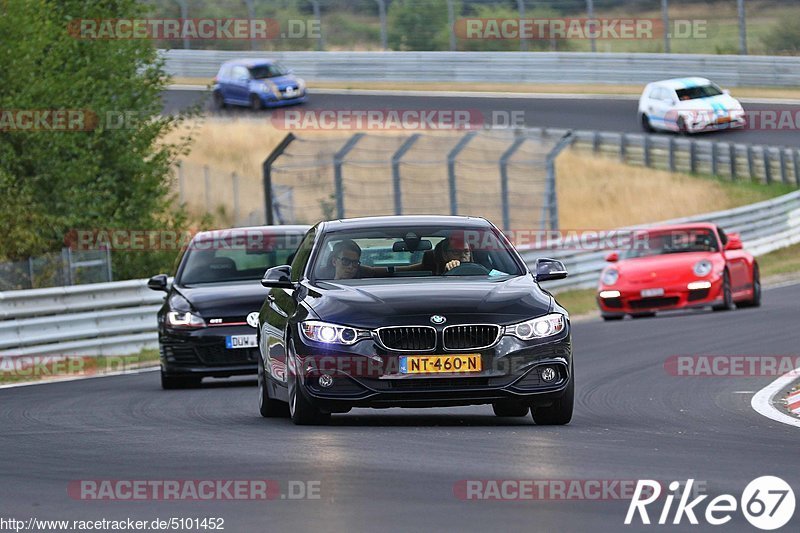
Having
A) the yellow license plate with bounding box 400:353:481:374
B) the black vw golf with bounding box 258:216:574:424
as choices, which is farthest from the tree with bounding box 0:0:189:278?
A: the yellow license plate with bounding box 400:353:481:374

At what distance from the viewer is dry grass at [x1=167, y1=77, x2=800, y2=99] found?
48.7 meters

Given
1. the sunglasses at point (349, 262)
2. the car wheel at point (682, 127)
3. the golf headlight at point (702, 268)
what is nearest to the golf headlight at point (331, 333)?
the sunglasses at point (349, 262)

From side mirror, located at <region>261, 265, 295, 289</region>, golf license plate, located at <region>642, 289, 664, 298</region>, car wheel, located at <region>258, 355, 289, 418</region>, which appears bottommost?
golf license plate, located at <region>642, 289, 664, 298</region>

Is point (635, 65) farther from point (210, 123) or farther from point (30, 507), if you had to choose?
point (30, 507)

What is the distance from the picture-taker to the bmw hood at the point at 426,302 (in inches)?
409

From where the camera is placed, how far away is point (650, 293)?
22.9 metres

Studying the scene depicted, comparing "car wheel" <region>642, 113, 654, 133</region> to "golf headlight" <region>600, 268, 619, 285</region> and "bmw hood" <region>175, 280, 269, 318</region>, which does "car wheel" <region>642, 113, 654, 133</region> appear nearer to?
"golf headlight" <region>600, 268, 619, 285</region>

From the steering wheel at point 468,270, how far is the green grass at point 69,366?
7.82 meters

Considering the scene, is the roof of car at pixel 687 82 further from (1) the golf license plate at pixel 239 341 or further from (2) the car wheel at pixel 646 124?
(1) the golf license plate at pixel 239 341

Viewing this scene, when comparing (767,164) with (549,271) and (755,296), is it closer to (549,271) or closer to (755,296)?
(755,296)

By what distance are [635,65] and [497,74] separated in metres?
4.40

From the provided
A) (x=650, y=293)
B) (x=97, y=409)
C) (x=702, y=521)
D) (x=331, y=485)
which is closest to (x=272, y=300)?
(x=97, y=409)

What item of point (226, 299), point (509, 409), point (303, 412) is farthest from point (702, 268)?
point (303, 412)

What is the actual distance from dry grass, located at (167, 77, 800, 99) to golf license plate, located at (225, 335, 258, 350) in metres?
34.7
